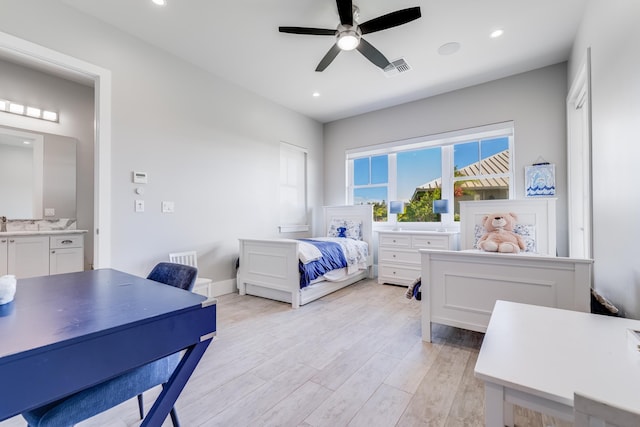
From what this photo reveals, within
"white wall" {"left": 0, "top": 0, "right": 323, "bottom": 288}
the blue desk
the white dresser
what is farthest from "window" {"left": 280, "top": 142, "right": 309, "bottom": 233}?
the blue desk

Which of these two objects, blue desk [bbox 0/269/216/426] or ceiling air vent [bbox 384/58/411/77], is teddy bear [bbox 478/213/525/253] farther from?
blue desk [bbox 0/269/216/426]

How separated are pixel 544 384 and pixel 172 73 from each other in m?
3.99

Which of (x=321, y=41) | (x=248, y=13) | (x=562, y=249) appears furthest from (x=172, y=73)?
(x=562, y=249)

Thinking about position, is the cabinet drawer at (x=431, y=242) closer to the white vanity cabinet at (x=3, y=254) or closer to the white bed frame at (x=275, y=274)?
the white bed frame at (x=275, y=274)

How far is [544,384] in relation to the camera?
69cm

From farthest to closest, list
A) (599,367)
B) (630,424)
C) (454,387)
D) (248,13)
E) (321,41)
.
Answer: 1. (321,41)
2. (248,13)
3. (454,387)
4. (599,367)
5. (630,424)

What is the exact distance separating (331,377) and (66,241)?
3571 mm

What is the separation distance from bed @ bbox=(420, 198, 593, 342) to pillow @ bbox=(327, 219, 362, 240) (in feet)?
7.96

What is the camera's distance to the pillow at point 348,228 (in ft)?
15.6

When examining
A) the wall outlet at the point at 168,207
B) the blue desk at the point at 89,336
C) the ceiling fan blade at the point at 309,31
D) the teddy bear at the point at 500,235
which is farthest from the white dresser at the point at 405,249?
the blue desk at the point at 89,336

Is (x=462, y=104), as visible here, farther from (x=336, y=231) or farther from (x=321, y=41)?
(x=336, y=231)

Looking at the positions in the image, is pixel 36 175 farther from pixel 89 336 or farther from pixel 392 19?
pixel 392 19

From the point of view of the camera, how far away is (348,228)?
4.84 meters

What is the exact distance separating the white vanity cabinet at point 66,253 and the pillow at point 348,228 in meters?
3.54
